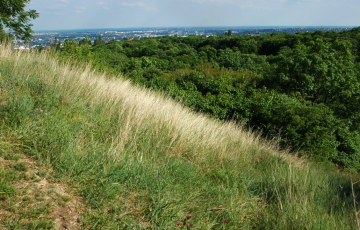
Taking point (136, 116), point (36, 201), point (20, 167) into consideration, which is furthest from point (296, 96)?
point (36, 201)

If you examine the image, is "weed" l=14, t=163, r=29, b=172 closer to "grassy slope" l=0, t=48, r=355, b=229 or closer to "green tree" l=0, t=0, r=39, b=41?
"grassy slope" l=0, t=48, r=355, b=229

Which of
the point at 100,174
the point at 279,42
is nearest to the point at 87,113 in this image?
the point at 100,174

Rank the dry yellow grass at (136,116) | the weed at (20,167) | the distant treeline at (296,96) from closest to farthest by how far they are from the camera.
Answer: the weed at (20,167) < the dry yellow grass at (136,116) < the distant treeline at (296,96)

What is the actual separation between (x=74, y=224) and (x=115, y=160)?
1.13 meters

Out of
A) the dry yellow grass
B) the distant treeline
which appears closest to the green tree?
the distant treeline

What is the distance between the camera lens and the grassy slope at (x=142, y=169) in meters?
2.93

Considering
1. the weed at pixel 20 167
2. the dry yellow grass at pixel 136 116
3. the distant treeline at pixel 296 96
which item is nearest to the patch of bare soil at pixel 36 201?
the weed at pixel 20 167

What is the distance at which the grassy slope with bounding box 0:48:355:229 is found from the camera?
2930 millimetres

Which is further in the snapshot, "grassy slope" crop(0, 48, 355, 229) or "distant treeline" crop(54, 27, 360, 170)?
"distant treeline" crop(54, 27, 360, 170)

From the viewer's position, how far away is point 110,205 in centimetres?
281

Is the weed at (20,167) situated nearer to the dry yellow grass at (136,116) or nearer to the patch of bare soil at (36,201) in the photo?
the patch of bare soil at (36,201)

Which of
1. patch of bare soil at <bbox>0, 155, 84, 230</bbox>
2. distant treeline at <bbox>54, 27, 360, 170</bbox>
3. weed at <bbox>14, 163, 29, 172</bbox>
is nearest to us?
patch of bare soil at <bbox>0, 155, 84, 230</bbox>

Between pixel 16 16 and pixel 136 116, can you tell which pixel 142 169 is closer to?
pixel 136 116

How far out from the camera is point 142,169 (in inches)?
139
